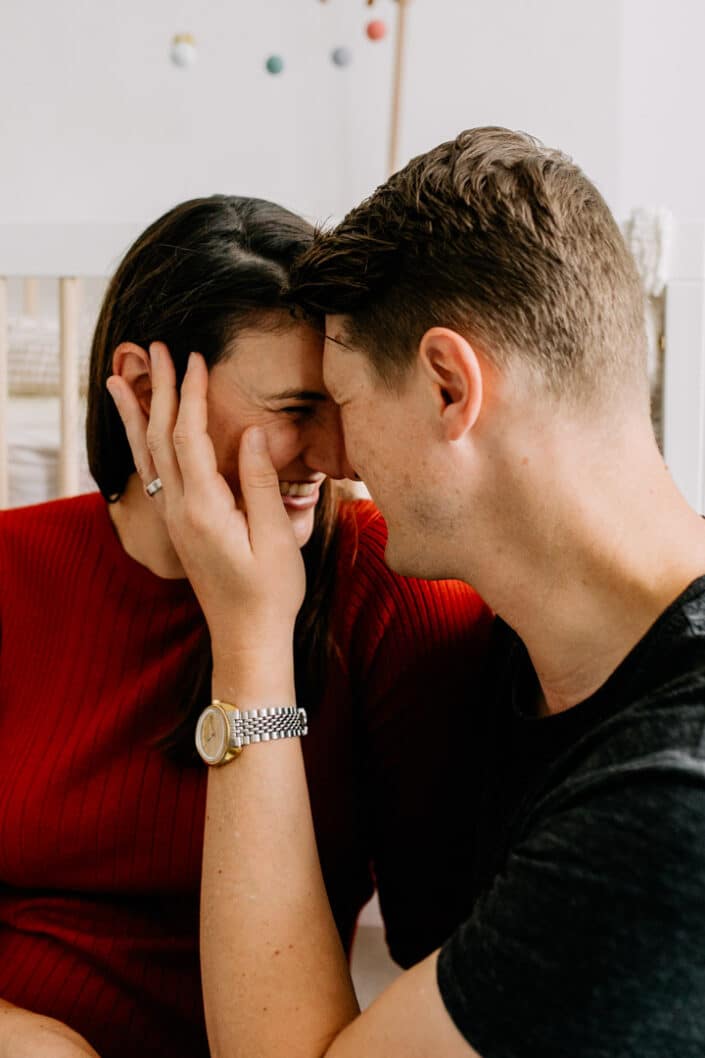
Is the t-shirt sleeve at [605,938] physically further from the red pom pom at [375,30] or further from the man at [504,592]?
the red pom pom at [375,30]

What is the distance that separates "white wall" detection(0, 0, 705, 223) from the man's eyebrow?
56.9 inches

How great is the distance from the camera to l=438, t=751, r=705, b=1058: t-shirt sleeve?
0.62 m

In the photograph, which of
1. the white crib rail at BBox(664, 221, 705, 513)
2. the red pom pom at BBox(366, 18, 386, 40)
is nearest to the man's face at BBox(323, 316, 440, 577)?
the white crib rail at BBox(664, 221, 705, 513)

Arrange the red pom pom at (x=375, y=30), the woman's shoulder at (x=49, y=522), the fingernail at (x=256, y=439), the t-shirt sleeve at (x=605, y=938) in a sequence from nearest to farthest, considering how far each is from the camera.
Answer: the t-shirt sleeve at (x=605, y=938) < the fingernail at (x=256, y=439) < the woman's shoulder at (x=49, y=522) < the red pom pom at (x=375, y=30)

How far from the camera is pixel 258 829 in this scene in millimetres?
892

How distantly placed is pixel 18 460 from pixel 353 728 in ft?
2.91

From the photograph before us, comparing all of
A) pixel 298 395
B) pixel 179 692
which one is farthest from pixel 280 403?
pixel 179 692

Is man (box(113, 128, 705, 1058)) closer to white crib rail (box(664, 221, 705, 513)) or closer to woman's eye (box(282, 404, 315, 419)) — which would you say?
woman's eye (box(282, 404, 315, 419))

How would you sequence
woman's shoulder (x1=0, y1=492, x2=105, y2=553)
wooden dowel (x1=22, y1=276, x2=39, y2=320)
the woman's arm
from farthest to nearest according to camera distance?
1. wooden dowel (x1=22, y1=276, x2=39, y2=320)
2. woman's shoulder (x1=0, y1=492, x2=105, y2=553)
3. the woman's arm

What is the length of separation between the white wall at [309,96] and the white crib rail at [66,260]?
95 cm

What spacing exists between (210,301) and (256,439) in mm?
150

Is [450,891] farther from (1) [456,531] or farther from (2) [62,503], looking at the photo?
(2) [62,503]

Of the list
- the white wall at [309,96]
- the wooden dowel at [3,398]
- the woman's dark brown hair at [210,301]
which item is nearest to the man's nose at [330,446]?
the woman's dark brown hair at [210,301]

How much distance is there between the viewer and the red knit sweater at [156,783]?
1105 millimetres
